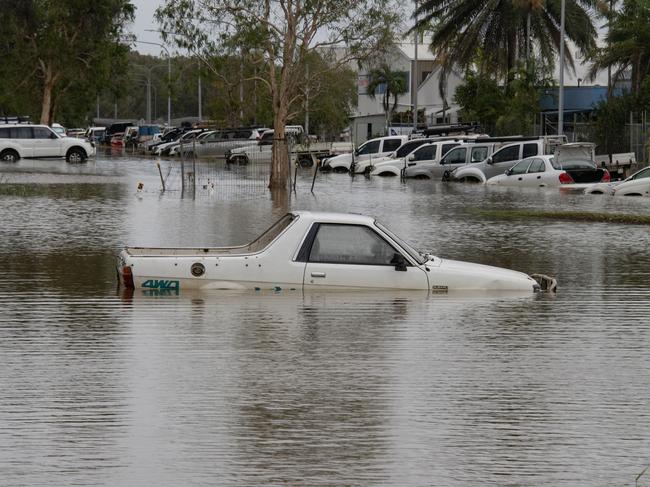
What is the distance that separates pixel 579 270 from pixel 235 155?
23.9 meters

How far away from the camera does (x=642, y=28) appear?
190 ft

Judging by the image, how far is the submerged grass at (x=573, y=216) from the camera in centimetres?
2931

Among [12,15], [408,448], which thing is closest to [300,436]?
[408,448]

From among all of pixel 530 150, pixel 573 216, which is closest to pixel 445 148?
pixel 530 150

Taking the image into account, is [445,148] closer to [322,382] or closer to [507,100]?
[507,100]

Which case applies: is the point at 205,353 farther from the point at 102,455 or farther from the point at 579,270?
the point at 579,270

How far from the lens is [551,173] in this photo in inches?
1668

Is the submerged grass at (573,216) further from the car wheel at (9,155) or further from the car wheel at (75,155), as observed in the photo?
the car wheel at (75,155)

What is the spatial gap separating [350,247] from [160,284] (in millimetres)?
2192

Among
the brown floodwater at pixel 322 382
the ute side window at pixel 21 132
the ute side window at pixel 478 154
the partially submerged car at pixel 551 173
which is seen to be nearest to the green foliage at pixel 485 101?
the ute side window at pixel 478 154

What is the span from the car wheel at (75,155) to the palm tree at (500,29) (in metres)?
17.8

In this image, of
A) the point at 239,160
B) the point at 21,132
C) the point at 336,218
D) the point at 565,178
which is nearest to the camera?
the point at 336,218

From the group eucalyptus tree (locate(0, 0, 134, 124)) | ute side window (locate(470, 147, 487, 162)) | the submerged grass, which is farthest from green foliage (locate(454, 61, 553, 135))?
the submerged grass

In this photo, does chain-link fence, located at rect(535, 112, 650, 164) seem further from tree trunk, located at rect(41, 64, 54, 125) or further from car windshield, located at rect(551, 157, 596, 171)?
tree trunk, located at rect(41, 64, 54, 125)
